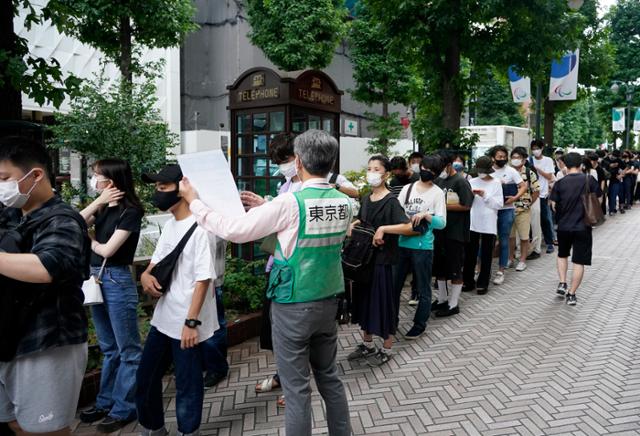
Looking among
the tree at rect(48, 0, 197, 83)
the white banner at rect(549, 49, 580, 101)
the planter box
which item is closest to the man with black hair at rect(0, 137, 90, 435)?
the planter box

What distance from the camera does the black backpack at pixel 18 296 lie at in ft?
7.98

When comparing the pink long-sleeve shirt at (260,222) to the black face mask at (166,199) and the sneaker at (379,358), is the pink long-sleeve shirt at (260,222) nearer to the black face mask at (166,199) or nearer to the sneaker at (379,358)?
the black face mask at (166,199)

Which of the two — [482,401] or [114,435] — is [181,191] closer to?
[114,435]

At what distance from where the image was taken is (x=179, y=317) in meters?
3.33

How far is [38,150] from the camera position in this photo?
263cm

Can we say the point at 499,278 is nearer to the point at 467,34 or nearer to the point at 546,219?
the point at 546,219

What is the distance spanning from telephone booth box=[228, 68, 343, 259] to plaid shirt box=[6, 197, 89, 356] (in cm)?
396

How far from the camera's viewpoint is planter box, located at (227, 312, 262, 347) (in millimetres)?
5574

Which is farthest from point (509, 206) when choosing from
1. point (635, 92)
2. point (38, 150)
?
point (635, 92)

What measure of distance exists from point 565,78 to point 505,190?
25.4 ft

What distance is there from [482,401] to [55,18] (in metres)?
4.73

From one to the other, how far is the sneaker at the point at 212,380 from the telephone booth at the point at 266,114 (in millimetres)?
2351

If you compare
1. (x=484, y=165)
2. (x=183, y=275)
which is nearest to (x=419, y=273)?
(x=484, y=165)

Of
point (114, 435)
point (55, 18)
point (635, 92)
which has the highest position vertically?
point (635, 92)
